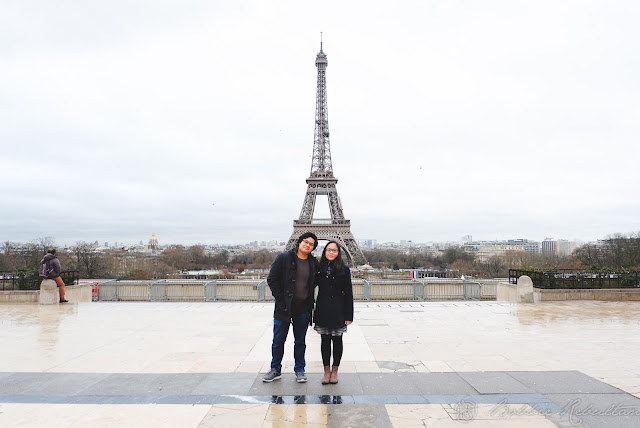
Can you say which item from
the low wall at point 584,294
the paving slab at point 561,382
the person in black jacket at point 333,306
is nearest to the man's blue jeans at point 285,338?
the person in black jacket at point 333,306

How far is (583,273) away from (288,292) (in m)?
12.7

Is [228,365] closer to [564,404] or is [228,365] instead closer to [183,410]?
[183,410]

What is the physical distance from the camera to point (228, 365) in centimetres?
646

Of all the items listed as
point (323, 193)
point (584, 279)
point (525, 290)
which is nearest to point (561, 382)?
point (525, 290)

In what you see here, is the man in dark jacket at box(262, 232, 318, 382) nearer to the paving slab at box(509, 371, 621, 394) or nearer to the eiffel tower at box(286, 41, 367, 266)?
the paving slab at box(509, 371, 621, 394)

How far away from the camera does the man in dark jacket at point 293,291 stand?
5621 millimetres

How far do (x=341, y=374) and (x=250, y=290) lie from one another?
41.0ft

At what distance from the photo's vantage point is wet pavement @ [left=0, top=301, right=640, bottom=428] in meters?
4.51

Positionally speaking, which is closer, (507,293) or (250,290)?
(507,293)

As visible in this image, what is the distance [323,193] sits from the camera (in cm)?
6912

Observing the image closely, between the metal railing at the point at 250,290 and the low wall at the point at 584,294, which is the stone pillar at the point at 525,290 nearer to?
the low wall at the point at 584,294

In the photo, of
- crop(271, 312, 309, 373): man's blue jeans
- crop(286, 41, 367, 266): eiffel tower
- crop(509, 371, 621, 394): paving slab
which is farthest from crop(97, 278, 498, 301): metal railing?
crop(286, 41, 367, 266): eiffel tower

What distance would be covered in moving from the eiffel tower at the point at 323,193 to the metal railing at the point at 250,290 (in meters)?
44.4

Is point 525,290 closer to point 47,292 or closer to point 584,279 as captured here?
point 584,279
